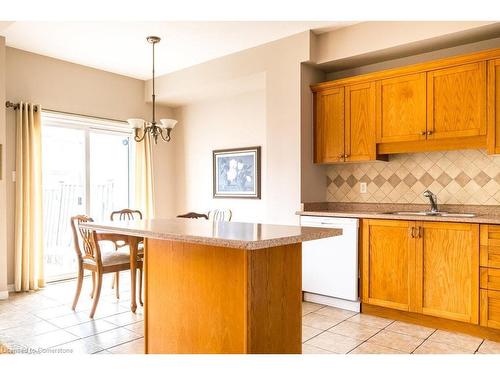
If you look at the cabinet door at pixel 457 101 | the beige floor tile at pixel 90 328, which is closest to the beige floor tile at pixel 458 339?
the cabinet door at pixel 457 101

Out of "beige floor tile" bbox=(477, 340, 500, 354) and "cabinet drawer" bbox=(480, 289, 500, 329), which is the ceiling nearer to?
"cabinet drawer" bbox=(480, 289, 500, 329)

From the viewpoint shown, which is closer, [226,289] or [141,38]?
[226,289]

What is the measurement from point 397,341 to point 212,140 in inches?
140

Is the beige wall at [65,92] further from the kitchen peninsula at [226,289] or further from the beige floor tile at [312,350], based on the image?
the beige floor tile at [312,350]

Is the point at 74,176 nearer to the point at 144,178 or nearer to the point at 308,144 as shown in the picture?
the point at 144,178

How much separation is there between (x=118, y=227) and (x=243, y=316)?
0.91 metres

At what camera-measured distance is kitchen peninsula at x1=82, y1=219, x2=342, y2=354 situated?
185cm

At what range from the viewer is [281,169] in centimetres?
414

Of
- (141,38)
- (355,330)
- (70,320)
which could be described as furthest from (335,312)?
(141,38)

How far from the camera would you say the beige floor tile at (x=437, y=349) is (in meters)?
2.69

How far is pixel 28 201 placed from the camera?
4.30 metres

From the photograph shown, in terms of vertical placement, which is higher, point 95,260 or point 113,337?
point 95,260

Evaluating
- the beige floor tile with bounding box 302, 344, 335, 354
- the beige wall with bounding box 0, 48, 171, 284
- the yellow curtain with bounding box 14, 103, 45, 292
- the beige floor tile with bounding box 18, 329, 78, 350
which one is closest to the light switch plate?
the beige floor tile with bounding box 302, 344, 335, 354

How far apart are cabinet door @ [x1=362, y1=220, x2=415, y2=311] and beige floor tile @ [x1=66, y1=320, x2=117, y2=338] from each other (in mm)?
2209
